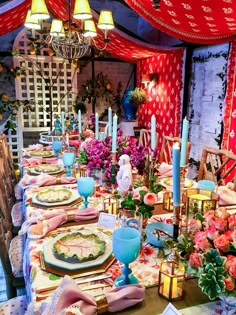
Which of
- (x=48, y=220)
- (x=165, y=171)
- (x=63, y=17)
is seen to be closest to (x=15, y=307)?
(x=48, y=220)

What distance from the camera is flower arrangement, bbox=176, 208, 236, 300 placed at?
62cm

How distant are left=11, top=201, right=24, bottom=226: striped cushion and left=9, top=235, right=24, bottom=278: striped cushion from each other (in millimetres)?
297

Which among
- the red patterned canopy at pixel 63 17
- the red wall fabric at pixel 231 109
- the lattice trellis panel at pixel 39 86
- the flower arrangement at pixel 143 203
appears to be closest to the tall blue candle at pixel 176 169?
the flower arrangement at pixel 143 203

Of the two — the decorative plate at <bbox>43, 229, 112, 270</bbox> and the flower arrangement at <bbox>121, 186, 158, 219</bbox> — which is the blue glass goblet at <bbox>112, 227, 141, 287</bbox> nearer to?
the decorative plate at <bbox>43, 229, 112, 270</bbox>

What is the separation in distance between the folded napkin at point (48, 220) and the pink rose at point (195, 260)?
Result: 2.08 ft

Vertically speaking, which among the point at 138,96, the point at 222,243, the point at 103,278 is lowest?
the point at 103,278

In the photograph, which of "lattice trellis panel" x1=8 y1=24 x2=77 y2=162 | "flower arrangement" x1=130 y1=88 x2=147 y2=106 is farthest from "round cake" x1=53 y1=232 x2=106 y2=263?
"flower arrangement" x1=130 y1=88 x2=147 y2=106

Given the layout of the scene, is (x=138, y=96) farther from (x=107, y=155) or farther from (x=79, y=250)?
(x=79, y=250)

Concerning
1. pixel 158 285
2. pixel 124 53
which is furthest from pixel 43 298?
pixel 124 53

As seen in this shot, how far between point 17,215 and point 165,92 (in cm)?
321

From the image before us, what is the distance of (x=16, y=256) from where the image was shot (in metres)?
1.56

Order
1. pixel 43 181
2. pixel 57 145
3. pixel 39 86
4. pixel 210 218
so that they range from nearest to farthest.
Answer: pixel 210 218 < pixel 43 181 < pixel 57 145 < pixel 39 86

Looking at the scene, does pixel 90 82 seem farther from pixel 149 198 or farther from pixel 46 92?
pixel 149 198

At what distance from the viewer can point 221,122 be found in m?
3.36
